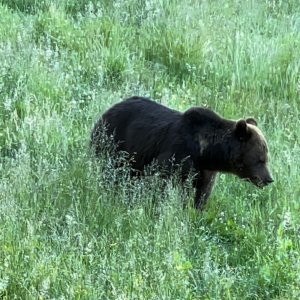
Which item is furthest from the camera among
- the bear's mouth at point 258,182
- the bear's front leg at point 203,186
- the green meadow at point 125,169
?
the bear's mouth at point 258,182

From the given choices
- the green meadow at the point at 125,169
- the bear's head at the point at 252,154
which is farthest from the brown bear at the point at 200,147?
the green meadow at the point at 125,169

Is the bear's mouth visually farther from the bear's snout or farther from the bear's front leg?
the bear's front leg

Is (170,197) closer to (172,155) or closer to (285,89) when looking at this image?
(172,155)

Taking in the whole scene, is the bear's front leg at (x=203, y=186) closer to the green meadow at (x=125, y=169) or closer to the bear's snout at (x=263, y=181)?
the green meadow at (x=125, y=169)

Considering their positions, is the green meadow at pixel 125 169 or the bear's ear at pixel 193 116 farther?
the bear's ear at pixel 193 116

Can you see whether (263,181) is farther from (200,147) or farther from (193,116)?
(193,116)

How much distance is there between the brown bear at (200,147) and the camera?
6.51 m

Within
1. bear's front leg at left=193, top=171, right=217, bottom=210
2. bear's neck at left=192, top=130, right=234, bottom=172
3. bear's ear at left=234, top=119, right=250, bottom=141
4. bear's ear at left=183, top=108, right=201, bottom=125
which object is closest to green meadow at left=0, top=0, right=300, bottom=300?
bear's front leg at left=193, top=171, right=217, bottom=210

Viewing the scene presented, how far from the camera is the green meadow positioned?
5.18 m

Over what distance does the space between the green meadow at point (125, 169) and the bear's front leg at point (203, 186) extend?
0.26 ft

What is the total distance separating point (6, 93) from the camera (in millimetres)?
7961


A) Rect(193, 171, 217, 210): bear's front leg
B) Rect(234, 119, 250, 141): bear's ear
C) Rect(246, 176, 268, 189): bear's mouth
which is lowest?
Rect(193, 171, 217, 210): bear's front leg

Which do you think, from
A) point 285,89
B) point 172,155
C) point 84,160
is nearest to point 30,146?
point 84,160

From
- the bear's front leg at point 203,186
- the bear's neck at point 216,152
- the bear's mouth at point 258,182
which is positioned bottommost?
the bear's front leg at point 203,186
